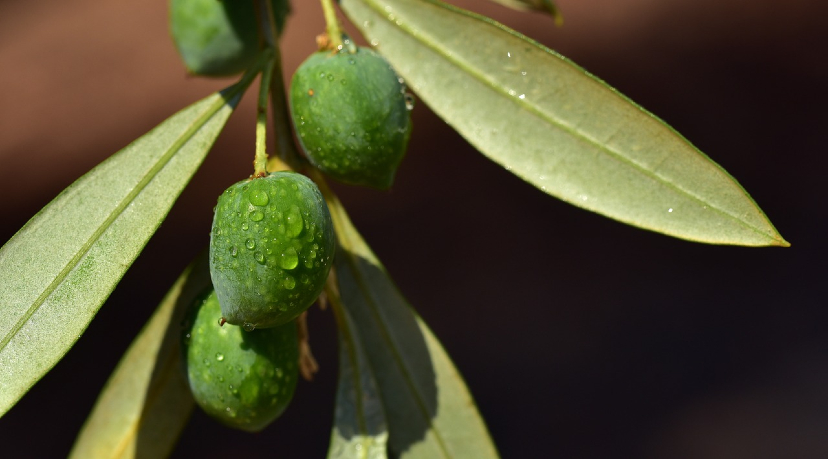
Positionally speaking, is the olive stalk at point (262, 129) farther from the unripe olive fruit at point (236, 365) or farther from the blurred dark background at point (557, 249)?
the blurred dark background at point (557, 249)

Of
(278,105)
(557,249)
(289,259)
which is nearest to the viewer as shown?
(289,259)

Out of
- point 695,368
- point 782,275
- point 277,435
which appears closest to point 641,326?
point 695,368

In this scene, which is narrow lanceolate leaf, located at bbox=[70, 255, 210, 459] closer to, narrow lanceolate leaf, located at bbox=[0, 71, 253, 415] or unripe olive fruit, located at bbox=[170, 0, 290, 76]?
narrow lanceolate leaf, located at bbox=[0, 71, 253, 415]

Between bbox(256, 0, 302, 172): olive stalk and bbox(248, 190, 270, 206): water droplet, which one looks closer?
bbox(248, 190, 270, 206): water droplet

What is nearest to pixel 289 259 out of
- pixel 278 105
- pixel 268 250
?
pixel 268 250

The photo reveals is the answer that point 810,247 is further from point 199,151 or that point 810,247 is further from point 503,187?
point 199,151

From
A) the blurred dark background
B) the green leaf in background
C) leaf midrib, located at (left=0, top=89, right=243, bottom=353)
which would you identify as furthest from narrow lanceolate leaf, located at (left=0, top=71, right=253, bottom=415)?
the blurred dark background

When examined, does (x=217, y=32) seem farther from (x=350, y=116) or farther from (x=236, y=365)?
(x=236, y=365)
